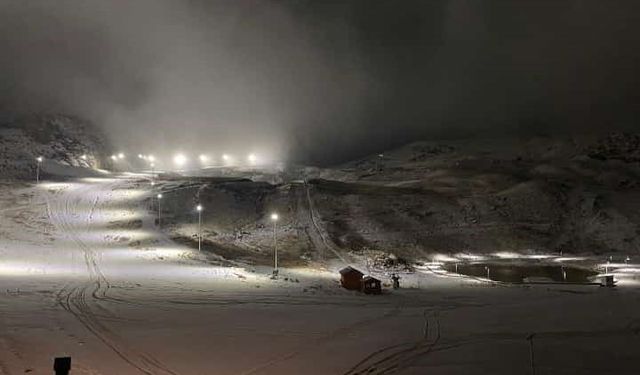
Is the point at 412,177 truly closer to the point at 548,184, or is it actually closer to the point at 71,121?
the point at 548,184

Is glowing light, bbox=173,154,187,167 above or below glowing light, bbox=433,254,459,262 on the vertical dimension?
above

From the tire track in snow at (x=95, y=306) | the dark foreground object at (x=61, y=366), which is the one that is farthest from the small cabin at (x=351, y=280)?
the dark foreground object at (x=61, y=366)

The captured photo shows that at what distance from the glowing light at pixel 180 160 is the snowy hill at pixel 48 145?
23447 mm

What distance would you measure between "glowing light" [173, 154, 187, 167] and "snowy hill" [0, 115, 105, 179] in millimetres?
23447

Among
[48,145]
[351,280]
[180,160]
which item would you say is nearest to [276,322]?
[351,280]

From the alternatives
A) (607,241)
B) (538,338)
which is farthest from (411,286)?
(607,241)

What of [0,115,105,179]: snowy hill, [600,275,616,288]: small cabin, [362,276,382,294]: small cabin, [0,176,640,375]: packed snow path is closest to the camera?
[0,176,640,375]: packed snow path

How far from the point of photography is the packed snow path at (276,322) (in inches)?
617

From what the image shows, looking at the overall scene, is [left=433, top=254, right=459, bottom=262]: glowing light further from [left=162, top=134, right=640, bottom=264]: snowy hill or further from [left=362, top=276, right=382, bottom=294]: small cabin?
[left=362, top=276, right=382, bottom=294]: small cabin

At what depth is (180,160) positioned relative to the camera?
15350 cm

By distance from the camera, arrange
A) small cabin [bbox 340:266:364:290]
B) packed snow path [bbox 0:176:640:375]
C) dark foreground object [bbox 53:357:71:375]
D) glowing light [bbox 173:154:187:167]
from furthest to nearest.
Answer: glowing light [bbox 173:154:187:167] < small cabin [bbox 340:266:364:290] < packed snow path [bbox 0:176:640:375] < dark foreground object [bbox 53:357:71:375]

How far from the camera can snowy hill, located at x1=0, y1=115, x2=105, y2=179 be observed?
94375 millimetres

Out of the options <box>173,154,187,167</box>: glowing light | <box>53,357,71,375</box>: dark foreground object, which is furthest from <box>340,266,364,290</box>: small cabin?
<box>173,154,187,167</box>: glowing light

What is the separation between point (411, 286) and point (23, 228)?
4211 centimetres
